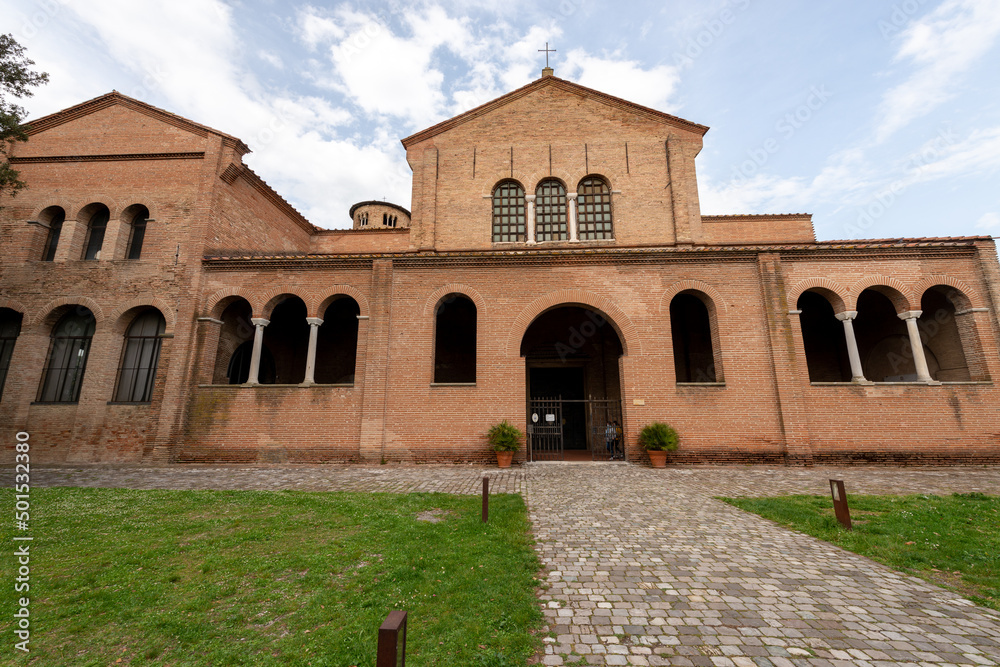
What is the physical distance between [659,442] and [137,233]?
18728mm

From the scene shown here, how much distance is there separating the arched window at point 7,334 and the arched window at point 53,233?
2092mm

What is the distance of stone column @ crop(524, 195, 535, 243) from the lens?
1603 centimetres

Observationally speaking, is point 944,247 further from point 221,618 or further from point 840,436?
point 221,618

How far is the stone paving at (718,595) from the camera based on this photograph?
2.90m

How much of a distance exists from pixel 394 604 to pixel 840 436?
42.8 feet

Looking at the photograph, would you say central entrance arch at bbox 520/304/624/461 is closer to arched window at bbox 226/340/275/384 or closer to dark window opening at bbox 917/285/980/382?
dark window opening at bbox 917/285/980/382

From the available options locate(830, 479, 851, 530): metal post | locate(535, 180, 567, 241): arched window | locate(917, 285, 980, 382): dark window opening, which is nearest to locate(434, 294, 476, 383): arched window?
locate(535, 180, 567, 241): arched window

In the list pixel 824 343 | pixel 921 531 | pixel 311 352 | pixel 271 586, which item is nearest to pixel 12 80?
pixel 311 352

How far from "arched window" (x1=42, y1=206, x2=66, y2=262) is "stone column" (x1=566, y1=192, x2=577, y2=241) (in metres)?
18.1

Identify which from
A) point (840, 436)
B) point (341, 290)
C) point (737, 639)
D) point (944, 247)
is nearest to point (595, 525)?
point (737, 639)

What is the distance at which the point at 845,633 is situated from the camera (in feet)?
10.3

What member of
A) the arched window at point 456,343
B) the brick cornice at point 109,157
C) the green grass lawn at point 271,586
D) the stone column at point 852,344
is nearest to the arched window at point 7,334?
the brick cornice at point 109,157

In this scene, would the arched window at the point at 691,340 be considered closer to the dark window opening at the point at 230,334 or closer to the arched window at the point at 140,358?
the dark window opening at the point at 230,334

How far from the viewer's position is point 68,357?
13.4 m
